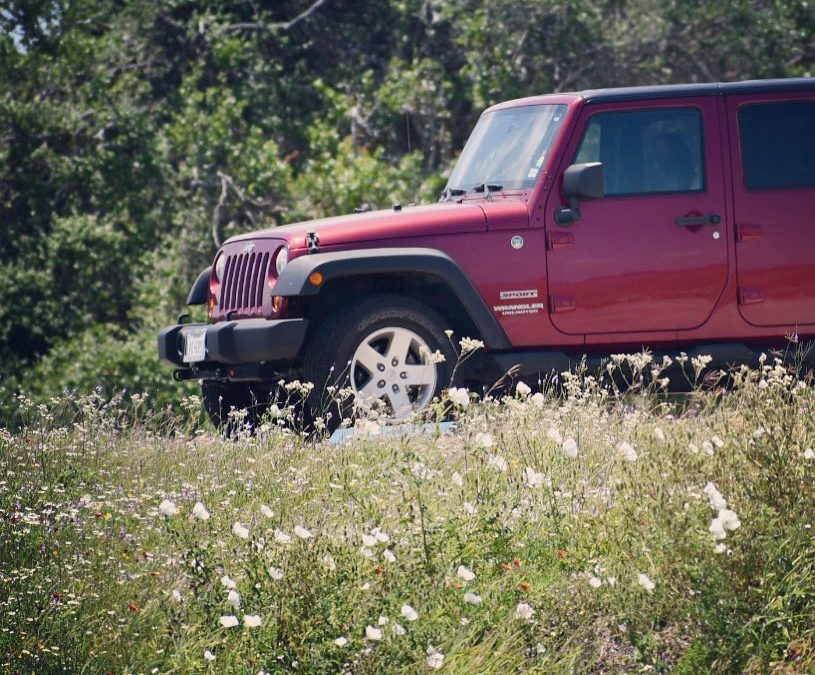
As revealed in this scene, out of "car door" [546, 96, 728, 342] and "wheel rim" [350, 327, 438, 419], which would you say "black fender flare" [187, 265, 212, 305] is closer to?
"wheel rim" [350, 327, 438, 419]

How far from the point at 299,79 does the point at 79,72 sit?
299 centimetres

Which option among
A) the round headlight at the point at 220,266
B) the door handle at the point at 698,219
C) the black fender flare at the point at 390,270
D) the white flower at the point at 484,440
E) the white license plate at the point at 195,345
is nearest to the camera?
the white flower at the point at 484,440

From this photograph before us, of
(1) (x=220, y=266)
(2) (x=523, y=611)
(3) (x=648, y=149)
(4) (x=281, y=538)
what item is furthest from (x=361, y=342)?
(2) (x=523, y=611)

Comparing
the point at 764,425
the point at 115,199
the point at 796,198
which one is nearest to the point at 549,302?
the point at 796,198

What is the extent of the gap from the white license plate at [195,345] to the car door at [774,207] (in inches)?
117

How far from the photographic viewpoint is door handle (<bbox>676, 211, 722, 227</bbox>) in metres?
7.71

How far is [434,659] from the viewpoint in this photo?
12.6 feet

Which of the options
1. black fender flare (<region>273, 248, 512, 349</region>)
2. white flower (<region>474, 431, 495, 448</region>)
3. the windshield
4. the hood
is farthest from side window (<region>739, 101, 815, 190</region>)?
white flower (<region>474, 431, 495, 448</region>)

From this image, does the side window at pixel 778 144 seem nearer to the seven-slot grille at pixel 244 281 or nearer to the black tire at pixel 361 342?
the black tire at pixel 361 342

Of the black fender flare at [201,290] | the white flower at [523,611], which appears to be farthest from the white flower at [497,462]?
the black fender flare at [201,290]

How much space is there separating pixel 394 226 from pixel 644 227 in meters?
1.40

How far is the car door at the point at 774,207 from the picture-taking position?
7781 millimetres

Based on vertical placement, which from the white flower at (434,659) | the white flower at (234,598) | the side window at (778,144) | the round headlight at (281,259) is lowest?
the white flower at (434,659)

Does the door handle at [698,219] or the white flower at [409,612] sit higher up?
the door handle at [698,219]
